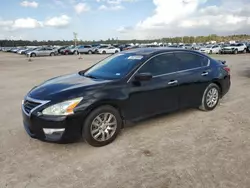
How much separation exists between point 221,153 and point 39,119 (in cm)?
274

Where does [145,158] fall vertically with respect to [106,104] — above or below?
below

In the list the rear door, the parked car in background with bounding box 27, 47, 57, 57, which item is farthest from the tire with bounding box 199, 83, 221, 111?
the parked car in background with bounding box 27, 47, 57, 57

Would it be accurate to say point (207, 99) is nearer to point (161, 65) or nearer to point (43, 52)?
point (161, 65)

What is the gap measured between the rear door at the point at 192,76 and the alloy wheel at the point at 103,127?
1714 mm

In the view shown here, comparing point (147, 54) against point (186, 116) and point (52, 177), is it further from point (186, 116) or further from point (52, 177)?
point (52, 177)

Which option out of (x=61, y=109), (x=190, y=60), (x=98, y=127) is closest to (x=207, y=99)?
(x=190, y=60)

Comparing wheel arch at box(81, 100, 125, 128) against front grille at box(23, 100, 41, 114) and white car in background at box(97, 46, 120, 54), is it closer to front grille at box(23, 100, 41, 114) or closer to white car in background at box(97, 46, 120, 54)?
front grille at box(23, 100, 41, 114)

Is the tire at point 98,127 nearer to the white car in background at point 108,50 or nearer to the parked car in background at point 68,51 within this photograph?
the white car in background at point 108,50

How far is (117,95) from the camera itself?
4.23 meters

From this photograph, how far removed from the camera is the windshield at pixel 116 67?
15.1 feet

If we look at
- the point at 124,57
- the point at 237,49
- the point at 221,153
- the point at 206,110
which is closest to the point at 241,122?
the point at 206,110

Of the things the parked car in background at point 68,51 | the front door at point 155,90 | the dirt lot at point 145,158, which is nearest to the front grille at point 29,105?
the dirt lot at point 145,158

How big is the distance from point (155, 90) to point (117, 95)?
837 millimetres

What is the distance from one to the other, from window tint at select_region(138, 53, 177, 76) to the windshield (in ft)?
0.60
